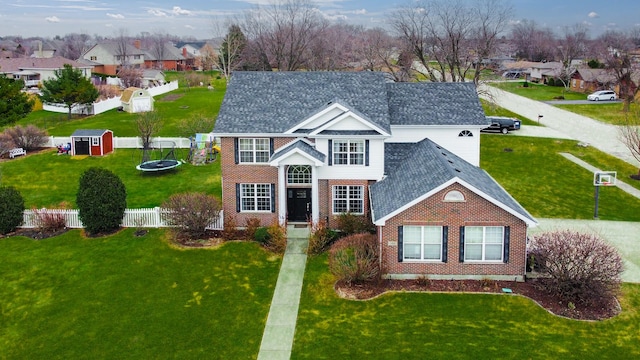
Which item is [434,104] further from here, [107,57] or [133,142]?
[107,57]

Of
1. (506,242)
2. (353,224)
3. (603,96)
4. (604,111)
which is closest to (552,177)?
(506,242)

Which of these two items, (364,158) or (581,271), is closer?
(581,271)

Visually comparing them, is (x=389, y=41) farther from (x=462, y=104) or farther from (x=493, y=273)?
(x=493, y=273)

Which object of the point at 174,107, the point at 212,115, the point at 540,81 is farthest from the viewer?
the point at 540,81

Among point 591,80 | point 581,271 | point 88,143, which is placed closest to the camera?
point 581,271

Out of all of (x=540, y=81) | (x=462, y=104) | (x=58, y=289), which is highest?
(x=540, y=81)

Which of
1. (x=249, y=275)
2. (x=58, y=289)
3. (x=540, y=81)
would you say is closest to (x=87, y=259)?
(x=58, y=289)

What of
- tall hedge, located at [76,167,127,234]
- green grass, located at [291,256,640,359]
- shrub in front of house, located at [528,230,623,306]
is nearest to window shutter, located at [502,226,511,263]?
shrub in front of house, located at [528,230,623,306]
